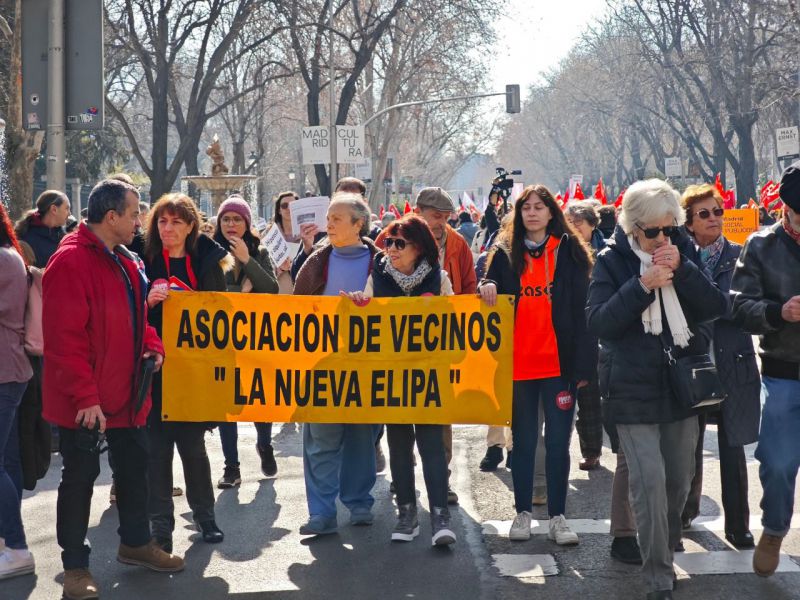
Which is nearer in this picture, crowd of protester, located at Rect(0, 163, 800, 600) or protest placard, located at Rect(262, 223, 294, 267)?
crowd of protester, located at Rect(0, 163, 800, 600)

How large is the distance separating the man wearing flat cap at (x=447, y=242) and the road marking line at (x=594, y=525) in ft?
3.01

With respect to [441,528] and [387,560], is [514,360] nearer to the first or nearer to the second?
[441,528]

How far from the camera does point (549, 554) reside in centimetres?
653

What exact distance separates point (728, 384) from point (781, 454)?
0.76m

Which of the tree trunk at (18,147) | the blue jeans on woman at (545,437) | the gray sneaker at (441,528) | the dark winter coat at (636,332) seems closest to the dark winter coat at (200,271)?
the gray sneaker at (441,528)

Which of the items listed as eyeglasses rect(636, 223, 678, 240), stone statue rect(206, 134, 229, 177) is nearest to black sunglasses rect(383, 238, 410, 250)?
eyeglasses rect(636, 223, 678, 240)

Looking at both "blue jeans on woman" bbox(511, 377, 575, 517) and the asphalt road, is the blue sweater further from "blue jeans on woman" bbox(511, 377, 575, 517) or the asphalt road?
the asphalt road

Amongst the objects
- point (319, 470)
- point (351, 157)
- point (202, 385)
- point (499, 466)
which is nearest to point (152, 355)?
point (202, 385)

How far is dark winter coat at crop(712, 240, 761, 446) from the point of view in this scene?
635cm

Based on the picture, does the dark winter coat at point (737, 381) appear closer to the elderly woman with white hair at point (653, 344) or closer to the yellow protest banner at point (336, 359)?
the elderly woman with white hair at point (653, 344)

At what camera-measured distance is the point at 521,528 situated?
680 centimetres

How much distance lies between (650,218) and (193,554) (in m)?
3.00

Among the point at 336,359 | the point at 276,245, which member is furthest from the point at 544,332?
the point at 276,245

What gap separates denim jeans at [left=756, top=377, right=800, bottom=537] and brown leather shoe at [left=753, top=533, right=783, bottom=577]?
4 cm
